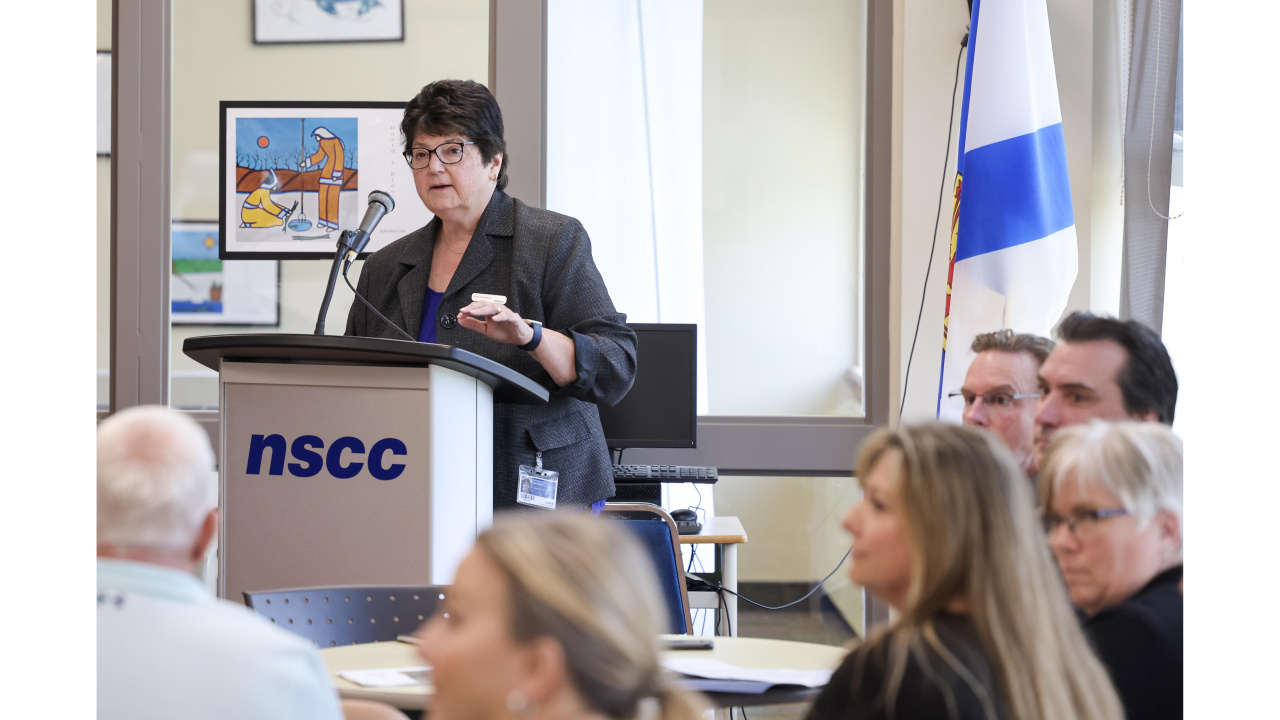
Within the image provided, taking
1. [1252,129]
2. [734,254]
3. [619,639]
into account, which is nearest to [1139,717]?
[619,639]

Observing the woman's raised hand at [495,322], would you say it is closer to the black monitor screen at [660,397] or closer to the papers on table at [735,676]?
the papers on table at [735,676]

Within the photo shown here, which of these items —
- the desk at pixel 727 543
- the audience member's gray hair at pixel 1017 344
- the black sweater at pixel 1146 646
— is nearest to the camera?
the black sweater at pixel 1146 646

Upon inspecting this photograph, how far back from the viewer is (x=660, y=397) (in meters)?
3.42

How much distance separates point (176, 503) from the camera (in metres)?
1.01

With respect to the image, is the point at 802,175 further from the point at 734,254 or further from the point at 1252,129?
the point at 1252,129

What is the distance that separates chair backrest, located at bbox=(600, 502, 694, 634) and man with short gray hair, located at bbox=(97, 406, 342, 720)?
1.89m

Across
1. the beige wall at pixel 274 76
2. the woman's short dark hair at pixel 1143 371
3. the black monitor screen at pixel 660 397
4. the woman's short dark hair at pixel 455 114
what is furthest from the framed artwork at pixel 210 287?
the woman's short dark hair at pixel 1143 371

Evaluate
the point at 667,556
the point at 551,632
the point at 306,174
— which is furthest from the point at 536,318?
the point at 306,174

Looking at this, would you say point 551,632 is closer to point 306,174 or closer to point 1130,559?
point 1130,559

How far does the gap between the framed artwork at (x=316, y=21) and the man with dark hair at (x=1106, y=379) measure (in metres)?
3.12

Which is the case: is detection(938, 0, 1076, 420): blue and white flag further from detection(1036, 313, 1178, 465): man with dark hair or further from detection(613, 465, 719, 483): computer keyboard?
detection(1036, 313, 1178, 465): man with dark hair

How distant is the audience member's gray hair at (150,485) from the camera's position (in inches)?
39.3

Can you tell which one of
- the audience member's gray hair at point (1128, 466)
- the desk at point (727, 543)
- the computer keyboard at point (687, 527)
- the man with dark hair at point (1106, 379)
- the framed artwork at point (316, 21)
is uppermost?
the framed artwork at point (316, 21)

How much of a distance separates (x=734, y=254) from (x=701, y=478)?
978 mm
